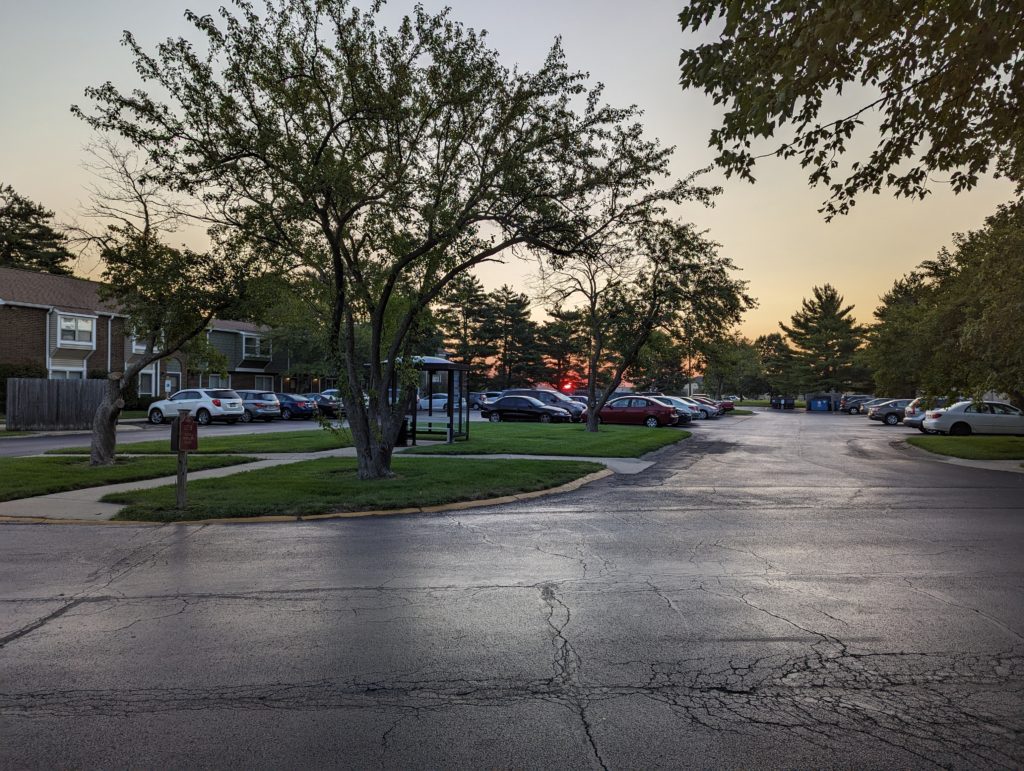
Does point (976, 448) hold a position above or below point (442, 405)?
below

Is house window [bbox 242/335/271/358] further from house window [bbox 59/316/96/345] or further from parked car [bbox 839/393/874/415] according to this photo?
parked car [bbox 839/393/874/415]

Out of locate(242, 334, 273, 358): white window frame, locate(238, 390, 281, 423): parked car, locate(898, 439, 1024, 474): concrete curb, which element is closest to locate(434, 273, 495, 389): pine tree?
locate(242, 334, 273, 358): white window frame

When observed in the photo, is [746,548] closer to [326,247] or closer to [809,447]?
[326,247]

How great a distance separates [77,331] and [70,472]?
101 feet

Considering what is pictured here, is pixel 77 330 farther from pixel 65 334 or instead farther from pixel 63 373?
pixel 63 373

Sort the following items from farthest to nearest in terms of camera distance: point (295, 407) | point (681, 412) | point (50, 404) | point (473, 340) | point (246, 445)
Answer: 1. point (473, 340)
2. point (295, 407)
3. point (681, 412)
4. point (50, 404)
5. point (246, 445)

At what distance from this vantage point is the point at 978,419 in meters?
30.7

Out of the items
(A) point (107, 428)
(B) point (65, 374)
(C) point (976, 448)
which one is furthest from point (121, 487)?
(B) point (65, 374)

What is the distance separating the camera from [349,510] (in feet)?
34.1

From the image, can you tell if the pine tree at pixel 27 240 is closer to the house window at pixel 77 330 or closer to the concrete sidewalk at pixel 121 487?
the house window at pixel 77 330

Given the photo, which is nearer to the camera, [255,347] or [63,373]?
[63,373]

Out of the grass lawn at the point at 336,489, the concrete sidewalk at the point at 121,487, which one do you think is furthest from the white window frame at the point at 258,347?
the grass lawn at the point at 336,489

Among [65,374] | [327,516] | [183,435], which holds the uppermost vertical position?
[65,374]

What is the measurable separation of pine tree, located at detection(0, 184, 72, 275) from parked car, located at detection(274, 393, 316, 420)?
35476 millimetres
